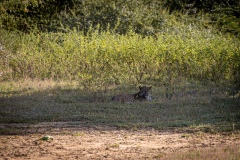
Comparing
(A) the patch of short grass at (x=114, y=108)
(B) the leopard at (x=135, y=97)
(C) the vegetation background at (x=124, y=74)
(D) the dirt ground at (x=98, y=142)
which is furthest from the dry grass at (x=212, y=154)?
(B) the leopard at (x=135, y=97)

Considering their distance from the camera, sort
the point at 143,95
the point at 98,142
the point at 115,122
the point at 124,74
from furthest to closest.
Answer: the point at 124,74
the point at 143,95
the point at 115,122
the point at 98,142

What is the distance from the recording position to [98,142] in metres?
7.01

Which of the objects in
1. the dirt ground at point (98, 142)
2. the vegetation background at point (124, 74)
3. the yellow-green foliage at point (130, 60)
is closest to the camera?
the dirt ground at point (98, 142)

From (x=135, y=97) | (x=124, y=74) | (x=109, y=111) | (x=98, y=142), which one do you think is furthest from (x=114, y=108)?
(x=124, y=74)

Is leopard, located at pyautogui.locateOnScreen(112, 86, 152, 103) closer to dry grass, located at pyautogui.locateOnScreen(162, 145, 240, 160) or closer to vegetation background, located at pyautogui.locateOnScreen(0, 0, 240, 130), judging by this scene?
vegetation background, located at pyautogui.locateOnScreen(0, 0, 240, 130)

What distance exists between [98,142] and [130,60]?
6.40 m

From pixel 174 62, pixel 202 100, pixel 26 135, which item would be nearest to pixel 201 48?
pixel 174 62

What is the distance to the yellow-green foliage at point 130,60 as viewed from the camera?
501 inches

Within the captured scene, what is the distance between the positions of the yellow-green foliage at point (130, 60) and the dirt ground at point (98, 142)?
175 inches

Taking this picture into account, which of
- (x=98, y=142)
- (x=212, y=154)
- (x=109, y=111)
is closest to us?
(x=212, y=154)

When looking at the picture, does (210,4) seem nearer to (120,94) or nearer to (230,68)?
(230,68)

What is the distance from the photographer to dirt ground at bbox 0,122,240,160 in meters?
6.27

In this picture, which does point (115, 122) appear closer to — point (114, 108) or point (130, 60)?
point (114, 108)

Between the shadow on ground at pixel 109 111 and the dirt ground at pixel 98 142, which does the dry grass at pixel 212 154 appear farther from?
the shadow on ground at pixel 109 111
